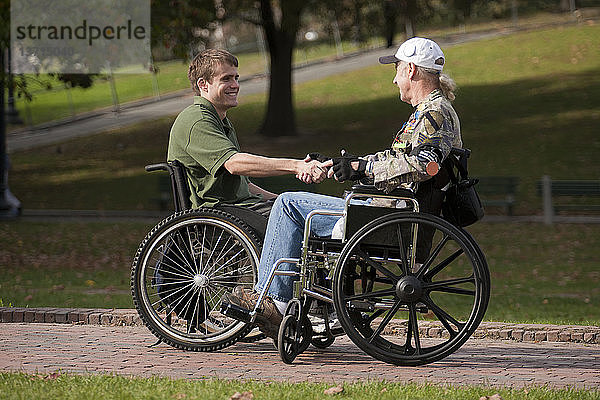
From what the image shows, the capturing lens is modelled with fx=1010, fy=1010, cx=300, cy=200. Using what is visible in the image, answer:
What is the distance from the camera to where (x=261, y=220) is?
618 centimetres

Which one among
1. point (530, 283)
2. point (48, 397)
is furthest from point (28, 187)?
point (48, 397)

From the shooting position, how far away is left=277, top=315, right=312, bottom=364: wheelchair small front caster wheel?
18.8 ft

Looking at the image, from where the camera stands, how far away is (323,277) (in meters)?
5.89

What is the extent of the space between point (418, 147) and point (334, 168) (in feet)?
1.57

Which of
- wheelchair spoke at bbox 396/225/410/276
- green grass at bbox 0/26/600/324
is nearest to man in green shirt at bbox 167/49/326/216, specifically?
wheelchair spoke at bbox 396/225/410/276

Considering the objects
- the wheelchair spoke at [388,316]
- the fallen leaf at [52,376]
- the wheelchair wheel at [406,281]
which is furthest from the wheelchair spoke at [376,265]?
the fallen leaf at [52,376]

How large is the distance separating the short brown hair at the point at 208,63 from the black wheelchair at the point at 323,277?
0.60m

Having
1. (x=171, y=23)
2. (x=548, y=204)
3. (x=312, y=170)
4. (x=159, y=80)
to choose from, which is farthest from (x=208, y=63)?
(x=159, y=80)

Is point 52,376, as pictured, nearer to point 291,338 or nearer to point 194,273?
point 194,273

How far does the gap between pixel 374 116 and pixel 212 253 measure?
28.9m

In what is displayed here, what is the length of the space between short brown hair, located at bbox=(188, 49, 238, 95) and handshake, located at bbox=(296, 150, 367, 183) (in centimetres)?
98

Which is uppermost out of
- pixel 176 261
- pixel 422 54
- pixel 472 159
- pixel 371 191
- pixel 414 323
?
pixel 422 54

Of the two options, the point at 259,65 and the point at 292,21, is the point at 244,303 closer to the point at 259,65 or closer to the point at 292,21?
the point at 292,21

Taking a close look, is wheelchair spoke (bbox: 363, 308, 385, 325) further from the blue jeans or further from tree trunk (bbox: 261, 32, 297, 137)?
tree trunk (bbox: 261, 32, 297, 137)
